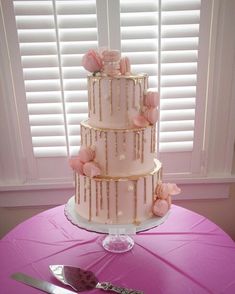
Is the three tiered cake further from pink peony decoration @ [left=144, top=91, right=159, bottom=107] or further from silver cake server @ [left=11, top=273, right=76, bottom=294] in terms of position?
silver cake server @ [left=11, top=273, right=76, bottom=294]

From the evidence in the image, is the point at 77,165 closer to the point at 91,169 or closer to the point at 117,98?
the point at 91,169

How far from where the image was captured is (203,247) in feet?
Result: 3.10

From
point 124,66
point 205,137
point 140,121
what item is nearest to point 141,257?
point 140,121

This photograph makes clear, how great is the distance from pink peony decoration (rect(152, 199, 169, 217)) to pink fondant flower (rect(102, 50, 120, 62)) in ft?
1.46

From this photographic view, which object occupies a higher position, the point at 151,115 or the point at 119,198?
the point at 151,115

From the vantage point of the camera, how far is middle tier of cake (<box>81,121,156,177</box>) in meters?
0.86

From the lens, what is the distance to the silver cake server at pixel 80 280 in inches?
30.3

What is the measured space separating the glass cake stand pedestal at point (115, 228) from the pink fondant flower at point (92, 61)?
460 mm

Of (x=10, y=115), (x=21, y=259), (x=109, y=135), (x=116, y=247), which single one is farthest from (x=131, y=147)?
(x=10, y=115)

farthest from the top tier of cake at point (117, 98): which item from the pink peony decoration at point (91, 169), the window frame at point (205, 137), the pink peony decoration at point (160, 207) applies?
the window frame at point (205, 137)

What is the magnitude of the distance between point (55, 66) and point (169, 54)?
50 centimetres

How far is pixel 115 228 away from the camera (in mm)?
873

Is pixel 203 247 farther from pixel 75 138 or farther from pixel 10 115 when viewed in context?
pixel 10 115

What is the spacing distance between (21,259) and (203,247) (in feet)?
1.85
